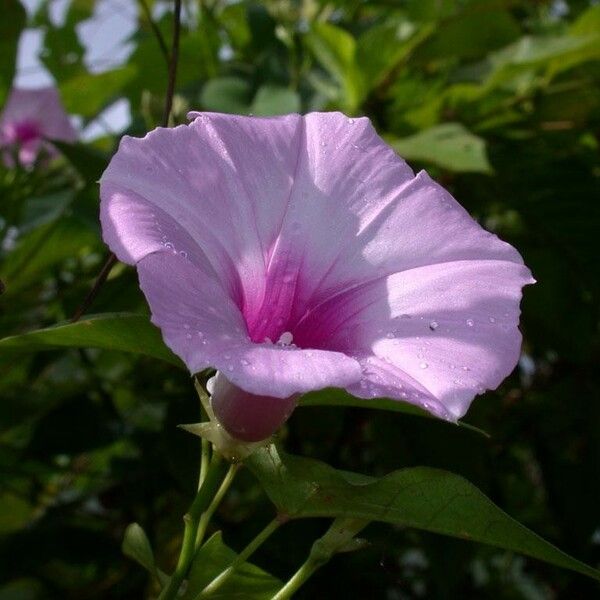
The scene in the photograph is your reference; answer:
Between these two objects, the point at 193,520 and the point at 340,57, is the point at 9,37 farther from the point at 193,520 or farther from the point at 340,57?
the point at 193,520

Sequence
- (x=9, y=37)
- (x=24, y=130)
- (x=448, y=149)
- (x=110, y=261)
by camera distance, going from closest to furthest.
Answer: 1. (x=110, y=261)
2. (x=448, y=149)
3. (x=9, y=37)
4. (x=24, y=130)

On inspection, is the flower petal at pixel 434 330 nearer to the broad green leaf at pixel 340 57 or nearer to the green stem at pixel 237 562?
the green stem at pixel 237 562

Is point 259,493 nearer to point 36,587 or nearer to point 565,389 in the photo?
point 36,587

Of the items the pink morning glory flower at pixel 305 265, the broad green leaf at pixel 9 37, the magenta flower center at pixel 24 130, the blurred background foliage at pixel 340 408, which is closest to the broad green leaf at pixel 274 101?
the blurred background foliage at pixel 340 408

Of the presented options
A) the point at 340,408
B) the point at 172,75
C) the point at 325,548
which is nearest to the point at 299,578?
the point at 325,548

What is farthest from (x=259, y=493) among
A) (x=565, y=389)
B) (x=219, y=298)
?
(x=219, y=298)

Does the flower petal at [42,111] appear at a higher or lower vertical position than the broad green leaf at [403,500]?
lower
